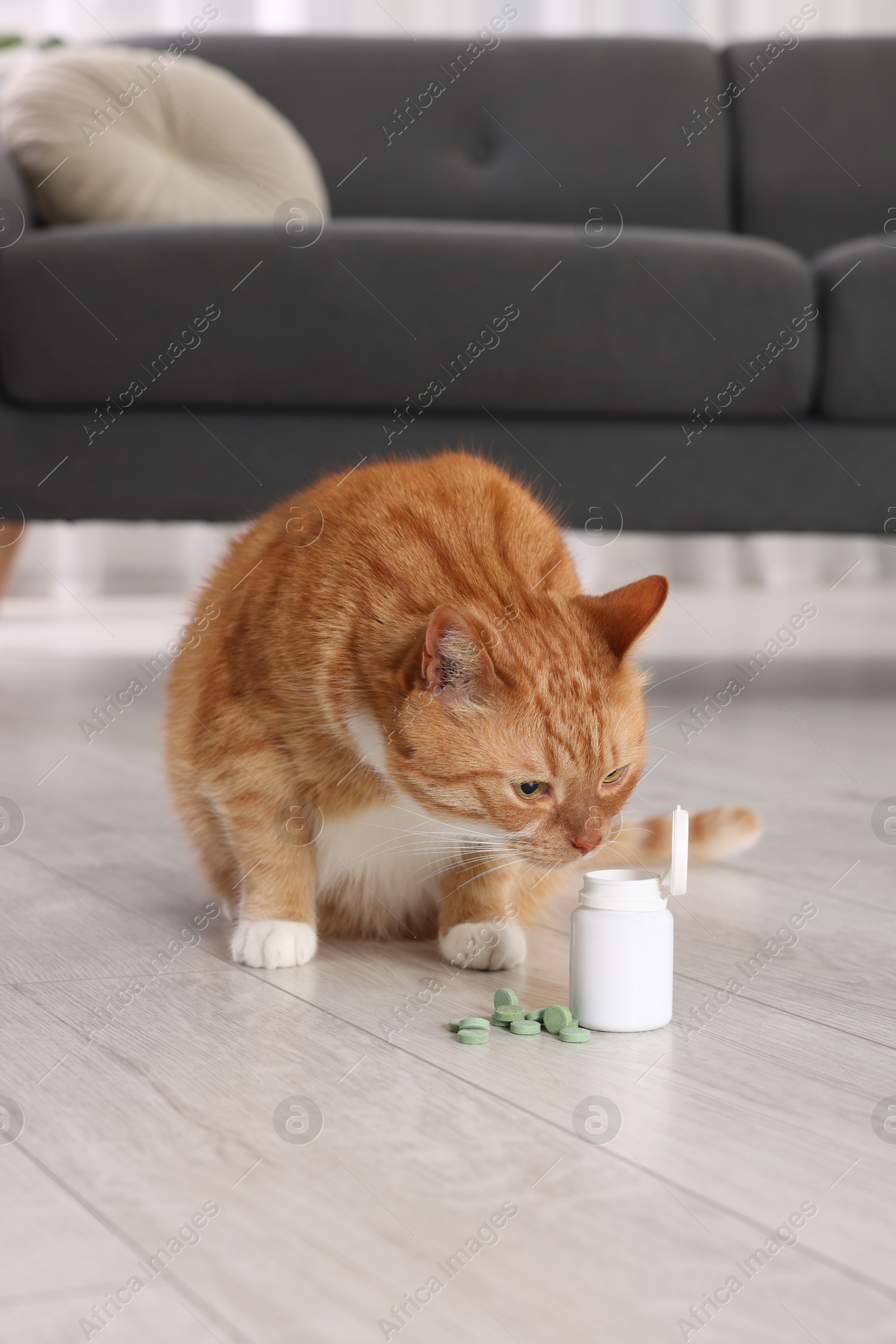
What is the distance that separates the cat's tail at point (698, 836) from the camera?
5.36 feet

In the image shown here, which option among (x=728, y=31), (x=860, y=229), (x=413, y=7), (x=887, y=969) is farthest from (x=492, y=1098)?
(x=728, y=31)

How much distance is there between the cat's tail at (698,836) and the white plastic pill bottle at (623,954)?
418 millimetres

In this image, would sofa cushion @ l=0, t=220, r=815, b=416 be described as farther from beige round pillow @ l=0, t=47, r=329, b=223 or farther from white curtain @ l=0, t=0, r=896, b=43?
white curtain @ l=0, t=0, r=896, b=43

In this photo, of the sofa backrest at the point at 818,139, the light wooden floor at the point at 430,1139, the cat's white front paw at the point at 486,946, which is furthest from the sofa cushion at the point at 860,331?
the cat's white front paw at the point at 486,946

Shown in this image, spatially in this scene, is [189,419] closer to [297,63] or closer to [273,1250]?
[297,63]

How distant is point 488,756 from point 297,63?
2755 millimetres

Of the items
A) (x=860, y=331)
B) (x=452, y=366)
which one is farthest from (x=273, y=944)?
(x=860, y=331)

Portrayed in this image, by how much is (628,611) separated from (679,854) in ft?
0.72

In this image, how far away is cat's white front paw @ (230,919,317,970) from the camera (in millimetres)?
1341

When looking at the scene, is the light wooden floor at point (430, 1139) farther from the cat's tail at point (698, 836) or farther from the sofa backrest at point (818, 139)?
the sofa backrest at point (818, 139)

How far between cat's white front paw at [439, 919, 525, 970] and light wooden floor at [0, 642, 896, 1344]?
0.8 inches

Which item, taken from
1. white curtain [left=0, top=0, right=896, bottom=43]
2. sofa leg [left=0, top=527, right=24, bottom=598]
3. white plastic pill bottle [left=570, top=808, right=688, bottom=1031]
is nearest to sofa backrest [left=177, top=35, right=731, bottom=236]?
white curtain [left=0, top=0, right=896, bottom=43]

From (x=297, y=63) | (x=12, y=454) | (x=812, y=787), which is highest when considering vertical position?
(x=297, y=63)

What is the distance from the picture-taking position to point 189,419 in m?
2.61
